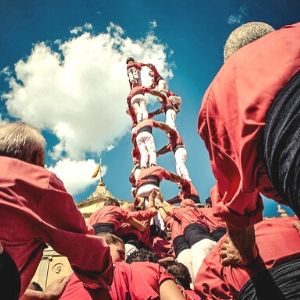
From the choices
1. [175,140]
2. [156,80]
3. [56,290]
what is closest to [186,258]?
[56,290]

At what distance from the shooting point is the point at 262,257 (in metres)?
1.96

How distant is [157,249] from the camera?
17.8ft

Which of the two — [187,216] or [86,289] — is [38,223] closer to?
[86,289]

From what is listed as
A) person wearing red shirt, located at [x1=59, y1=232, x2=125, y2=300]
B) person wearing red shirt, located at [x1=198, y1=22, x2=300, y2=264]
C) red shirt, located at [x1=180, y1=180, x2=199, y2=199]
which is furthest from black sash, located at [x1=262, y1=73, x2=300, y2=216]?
red shirt, located at [x1=180, y1=180, x2=199, y2=199]

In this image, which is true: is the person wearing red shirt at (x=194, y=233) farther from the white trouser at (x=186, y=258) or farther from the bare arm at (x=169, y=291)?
the bare arm at (x=169, y=291)

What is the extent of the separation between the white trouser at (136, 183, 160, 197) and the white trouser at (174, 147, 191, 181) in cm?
165

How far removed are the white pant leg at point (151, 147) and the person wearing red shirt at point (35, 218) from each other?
251 inches

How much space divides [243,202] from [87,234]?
26.4 inches

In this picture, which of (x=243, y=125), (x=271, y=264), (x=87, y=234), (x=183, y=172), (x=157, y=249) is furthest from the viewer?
(x=183, y=172)

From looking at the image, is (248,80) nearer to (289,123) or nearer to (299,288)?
(289,123)

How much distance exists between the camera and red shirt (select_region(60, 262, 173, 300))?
84.6 inches

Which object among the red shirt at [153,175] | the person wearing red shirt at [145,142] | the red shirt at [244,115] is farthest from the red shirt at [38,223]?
the person wearing red shirt at [145,142]

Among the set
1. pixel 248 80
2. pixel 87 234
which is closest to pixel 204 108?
pixel 248 80

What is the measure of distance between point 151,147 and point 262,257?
6216mm
